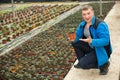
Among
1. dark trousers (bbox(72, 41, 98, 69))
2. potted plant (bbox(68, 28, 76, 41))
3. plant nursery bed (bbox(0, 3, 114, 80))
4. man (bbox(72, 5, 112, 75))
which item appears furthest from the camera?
potted plant (bbox(68, 28, 76, 41))

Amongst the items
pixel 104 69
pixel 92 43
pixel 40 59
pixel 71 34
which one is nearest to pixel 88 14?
pixel 92 43

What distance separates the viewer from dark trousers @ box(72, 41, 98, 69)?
18.3 feet

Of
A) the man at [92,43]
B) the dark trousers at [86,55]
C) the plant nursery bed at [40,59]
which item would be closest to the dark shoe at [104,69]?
the man at [92,43]

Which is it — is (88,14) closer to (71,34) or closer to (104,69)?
(104,69)

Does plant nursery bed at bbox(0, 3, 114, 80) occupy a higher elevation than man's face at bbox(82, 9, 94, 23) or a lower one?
lower

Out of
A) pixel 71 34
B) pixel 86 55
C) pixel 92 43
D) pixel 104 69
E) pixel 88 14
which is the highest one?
pixel 88 14

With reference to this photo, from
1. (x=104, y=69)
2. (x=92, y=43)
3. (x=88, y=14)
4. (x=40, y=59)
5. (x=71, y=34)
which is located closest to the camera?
(x=92, y=43)

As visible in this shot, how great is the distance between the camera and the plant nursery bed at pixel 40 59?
20.1 ft

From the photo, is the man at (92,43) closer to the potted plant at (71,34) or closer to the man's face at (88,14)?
the man's face at (88,14)

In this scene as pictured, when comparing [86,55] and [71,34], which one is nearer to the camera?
[86,55]

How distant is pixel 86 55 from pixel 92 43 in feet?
1.88

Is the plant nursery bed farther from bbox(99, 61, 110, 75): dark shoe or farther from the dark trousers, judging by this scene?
bbox(99, 61, 110, 75): dark shoe

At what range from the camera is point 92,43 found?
5.13 m

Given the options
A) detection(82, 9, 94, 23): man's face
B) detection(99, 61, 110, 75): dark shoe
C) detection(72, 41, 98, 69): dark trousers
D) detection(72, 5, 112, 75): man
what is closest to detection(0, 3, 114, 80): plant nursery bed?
detection(72, 41, 98, 69): dark trousers
